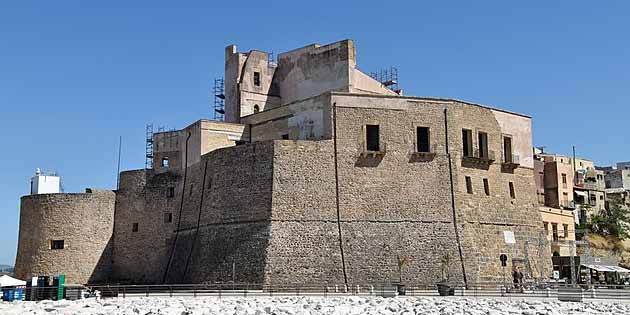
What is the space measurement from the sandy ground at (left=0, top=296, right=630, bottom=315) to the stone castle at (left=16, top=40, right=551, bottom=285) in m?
6.39

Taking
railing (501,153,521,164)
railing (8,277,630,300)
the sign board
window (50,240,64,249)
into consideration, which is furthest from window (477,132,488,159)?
window (50,240,64,249)

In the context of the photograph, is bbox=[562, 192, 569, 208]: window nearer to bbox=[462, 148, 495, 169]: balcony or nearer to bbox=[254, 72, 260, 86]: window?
bbox=[462, 148, 495, 169]: balcony

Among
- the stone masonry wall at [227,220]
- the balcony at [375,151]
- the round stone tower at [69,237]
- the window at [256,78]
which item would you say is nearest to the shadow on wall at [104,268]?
the round stone tower at [69,237]

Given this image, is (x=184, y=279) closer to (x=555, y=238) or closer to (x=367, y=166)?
(x=367, y=166)

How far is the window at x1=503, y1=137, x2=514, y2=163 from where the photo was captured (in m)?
47.1

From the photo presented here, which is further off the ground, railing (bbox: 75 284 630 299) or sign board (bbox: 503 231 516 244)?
sign board (bbox: 503 231 516 244)

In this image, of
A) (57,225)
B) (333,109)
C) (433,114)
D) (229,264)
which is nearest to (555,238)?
(433,114)

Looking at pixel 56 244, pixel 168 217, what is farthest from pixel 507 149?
pixel 56 244

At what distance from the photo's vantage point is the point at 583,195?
81.4 m

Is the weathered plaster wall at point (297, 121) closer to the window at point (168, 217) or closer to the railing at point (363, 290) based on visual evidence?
the window at point (168, 217)

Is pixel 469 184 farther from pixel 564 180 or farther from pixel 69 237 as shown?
pixel 564 180

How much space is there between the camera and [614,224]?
7331 centimetres

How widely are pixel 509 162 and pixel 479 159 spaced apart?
296cm

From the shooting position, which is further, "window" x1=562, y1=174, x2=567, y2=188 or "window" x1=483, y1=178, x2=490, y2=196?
"window" x1=562, y1=174, x2=567, y2=188
